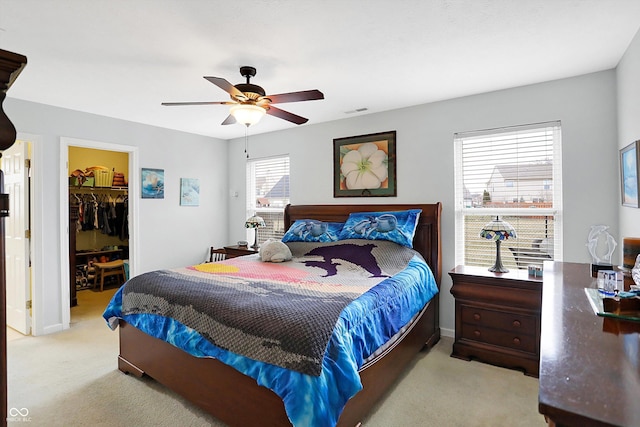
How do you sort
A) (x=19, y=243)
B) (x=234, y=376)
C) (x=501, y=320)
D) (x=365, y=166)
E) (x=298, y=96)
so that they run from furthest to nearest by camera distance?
(x=365, y=166), (x=19, y=243), (x=501, y=320), (x=298, y=96), (x=234, y=376)

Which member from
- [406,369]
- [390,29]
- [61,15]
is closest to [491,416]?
[406,369]

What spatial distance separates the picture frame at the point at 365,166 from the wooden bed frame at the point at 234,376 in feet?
4.77

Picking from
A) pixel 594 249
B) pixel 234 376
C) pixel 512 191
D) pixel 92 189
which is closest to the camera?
pixel 234 376

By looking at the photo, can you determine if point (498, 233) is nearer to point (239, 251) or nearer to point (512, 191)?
point (512, 191)

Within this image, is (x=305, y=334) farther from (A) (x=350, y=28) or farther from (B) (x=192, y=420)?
(A) (x=350, y=28)

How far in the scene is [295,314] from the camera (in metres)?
1.78

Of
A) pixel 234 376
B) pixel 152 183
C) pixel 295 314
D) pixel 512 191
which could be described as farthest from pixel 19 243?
pixel 512 191

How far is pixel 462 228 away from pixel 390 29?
7.18 ft

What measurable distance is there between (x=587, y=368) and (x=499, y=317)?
2350mm

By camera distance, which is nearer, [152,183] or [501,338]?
[501,338]

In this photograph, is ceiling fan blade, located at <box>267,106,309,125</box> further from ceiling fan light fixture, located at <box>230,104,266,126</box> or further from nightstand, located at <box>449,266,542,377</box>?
nightstand, located at <box>449,266,542,377</box>

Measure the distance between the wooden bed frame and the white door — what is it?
178 centimetres

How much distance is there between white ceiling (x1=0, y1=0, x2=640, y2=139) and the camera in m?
1.96

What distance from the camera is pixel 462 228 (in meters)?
3.55
